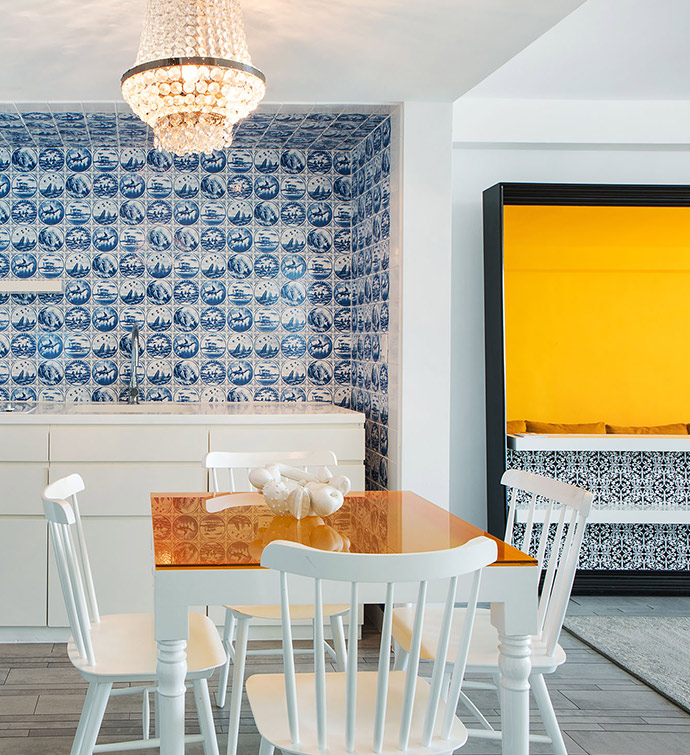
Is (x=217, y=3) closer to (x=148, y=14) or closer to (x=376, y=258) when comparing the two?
(x=148, y=14)

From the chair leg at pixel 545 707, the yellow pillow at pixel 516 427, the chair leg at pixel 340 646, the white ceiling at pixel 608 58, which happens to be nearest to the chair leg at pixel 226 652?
the chair leg at pixel 340 646

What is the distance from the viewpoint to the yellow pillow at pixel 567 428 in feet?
15.4

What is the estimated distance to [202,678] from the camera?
1.95 meters

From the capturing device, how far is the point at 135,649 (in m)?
2.03

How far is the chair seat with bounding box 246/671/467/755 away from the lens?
5.09 feet

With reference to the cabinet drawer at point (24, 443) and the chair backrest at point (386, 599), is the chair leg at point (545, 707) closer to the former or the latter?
the chair backrest at point (386, 599)

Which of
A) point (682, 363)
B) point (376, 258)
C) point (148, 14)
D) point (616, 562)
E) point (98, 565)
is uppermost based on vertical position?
point (148, 14)

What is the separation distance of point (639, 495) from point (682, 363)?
126 centimetres

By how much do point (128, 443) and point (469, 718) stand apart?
5.75 ft

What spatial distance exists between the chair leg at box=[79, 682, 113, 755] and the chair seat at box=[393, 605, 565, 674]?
73 cm

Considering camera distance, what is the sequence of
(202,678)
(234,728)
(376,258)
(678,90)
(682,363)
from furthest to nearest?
1. (682,363)
2. (678,90)
3. (376,258)
4. (234,728)
5. (202,678)

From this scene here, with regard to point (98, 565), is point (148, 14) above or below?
above

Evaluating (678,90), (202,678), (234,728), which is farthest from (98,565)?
(678,90)

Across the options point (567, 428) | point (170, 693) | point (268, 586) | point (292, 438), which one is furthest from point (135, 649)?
point (567, 428)
